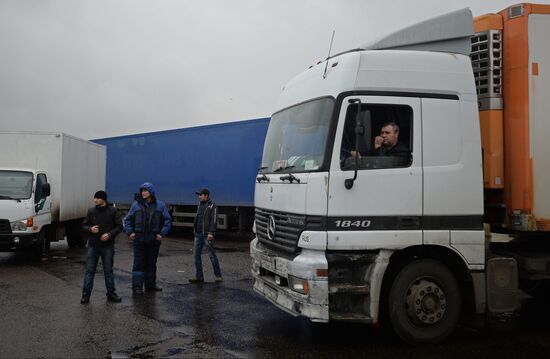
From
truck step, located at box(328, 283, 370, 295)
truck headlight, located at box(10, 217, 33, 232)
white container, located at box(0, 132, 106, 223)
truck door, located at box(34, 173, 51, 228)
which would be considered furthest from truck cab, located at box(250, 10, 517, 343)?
white container, located at box(0, 132, 106, 223)

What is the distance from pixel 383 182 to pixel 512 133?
1.82m

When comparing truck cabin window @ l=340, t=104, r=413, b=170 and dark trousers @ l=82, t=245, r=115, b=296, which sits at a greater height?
truck cabin window @ l=340, t=104, r=413, b=170

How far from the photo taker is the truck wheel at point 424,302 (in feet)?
18.1

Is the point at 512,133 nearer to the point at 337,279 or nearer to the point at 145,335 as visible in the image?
the point at 337,279

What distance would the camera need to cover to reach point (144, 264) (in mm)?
8578

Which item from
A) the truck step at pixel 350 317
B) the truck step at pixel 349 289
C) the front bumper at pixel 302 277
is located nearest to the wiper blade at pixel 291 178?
the front bumper at pixel 302 277

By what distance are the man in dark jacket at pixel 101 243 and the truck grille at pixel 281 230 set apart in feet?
8.74

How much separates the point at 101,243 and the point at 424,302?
4.93 m

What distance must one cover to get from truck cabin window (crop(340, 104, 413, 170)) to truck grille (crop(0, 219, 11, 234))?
344 inches

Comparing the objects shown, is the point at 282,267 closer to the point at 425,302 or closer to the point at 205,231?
the point at 425,302

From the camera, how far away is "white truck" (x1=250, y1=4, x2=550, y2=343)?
17.6 feet

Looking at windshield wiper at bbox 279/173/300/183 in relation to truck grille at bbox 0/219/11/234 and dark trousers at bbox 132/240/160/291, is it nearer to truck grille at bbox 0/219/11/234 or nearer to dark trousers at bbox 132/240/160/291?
dark trousers at bbox 132/240/160/291

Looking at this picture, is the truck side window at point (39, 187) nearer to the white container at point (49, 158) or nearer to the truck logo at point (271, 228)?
the white container at point (49, 158)

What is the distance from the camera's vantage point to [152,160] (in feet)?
64.1
